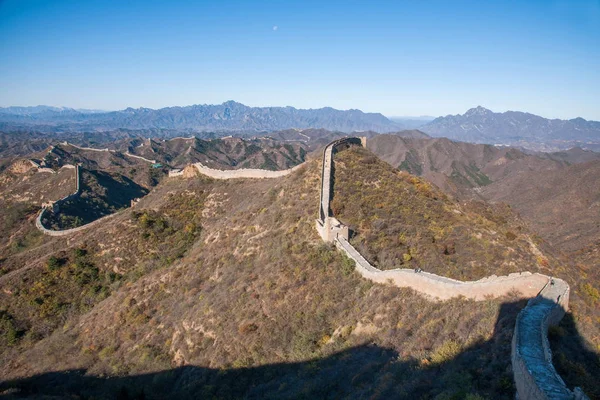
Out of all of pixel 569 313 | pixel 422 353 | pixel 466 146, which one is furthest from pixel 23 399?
pixel 466 146

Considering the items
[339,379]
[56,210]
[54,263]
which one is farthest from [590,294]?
[56,210]

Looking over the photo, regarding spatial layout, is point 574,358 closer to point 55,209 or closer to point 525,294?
point 525,294

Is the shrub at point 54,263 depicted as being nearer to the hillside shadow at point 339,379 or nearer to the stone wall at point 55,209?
the stone wall at point 55,209

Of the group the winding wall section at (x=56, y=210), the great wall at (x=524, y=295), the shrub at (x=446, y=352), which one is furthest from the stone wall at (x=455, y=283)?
the winding wall section at (x=56, y=210)

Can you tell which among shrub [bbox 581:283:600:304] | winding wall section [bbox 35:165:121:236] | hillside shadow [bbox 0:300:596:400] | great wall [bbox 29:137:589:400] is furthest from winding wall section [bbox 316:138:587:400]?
winding wall section [bbox 35:165:121:236]

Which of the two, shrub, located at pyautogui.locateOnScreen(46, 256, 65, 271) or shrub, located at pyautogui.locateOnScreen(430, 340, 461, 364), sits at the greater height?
shrub, located at pyautogui.locateOnScreen(430, 340, 461, 364)

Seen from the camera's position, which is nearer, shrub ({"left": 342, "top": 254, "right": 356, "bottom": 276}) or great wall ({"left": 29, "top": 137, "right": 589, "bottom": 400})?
great wall ({"left": 29, "top": 137, "right": 589, "bottom": 400})

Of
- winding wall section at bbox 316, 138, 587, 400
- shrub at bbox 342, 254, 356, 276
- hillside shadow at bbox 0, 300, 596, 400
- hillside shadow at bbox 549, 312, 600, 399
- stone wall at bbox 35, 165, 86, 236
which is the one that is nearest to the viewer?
winding wall section at bbox 316, 138, 587, 400

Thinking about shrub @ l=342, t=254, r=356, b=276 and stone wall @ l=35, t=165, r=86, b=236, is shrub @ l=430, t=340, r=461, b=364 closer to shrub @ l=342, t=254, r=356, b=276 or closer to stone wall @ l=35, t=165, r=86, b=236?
shrub @ l=342, t=254, r=356, b=276
